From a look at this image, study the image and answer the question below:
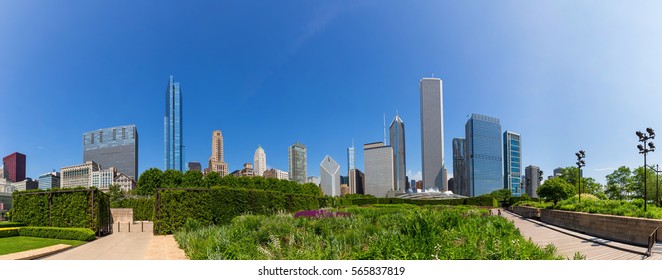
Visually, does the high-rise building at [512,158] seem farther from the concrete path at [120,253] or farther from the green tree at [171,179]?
the green tree at [171,179]

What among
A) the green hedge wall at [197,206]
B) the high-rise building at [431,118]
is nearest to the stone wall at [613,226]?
the high-rise building at [431,118]

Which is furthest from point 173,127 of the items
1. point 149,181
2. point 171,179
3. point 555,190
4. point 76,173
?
point 149,181

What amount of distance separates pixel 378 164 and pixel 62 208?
1444cm

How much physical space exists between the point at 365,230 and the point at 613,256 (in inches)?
190

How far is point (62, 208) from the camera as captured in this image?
15203 millimetres

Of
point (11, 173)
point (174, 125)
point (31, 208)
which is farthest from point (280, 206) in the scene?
point (11, 173)

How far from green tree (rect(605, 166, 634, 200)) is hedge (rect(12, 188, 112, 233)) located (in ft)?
80.4

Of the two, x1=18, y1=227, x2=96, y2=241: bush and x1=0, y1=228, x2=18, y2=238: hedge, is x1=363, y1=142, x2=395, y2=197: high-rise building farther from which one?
x1=0, y1=228, x2=18, y2=238: hedge

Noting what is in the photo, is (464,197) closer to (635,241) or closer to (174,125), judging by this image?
(635,241)

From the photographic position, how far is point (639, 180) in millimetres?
18250

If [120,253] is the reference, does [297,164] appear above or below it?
above

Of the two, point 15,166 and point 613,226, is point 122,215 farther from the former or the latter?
point 613,226

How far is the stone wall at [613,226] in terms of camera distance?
329 inches

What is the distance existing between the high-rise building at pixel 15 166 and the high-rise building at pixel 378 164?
1092 cm
